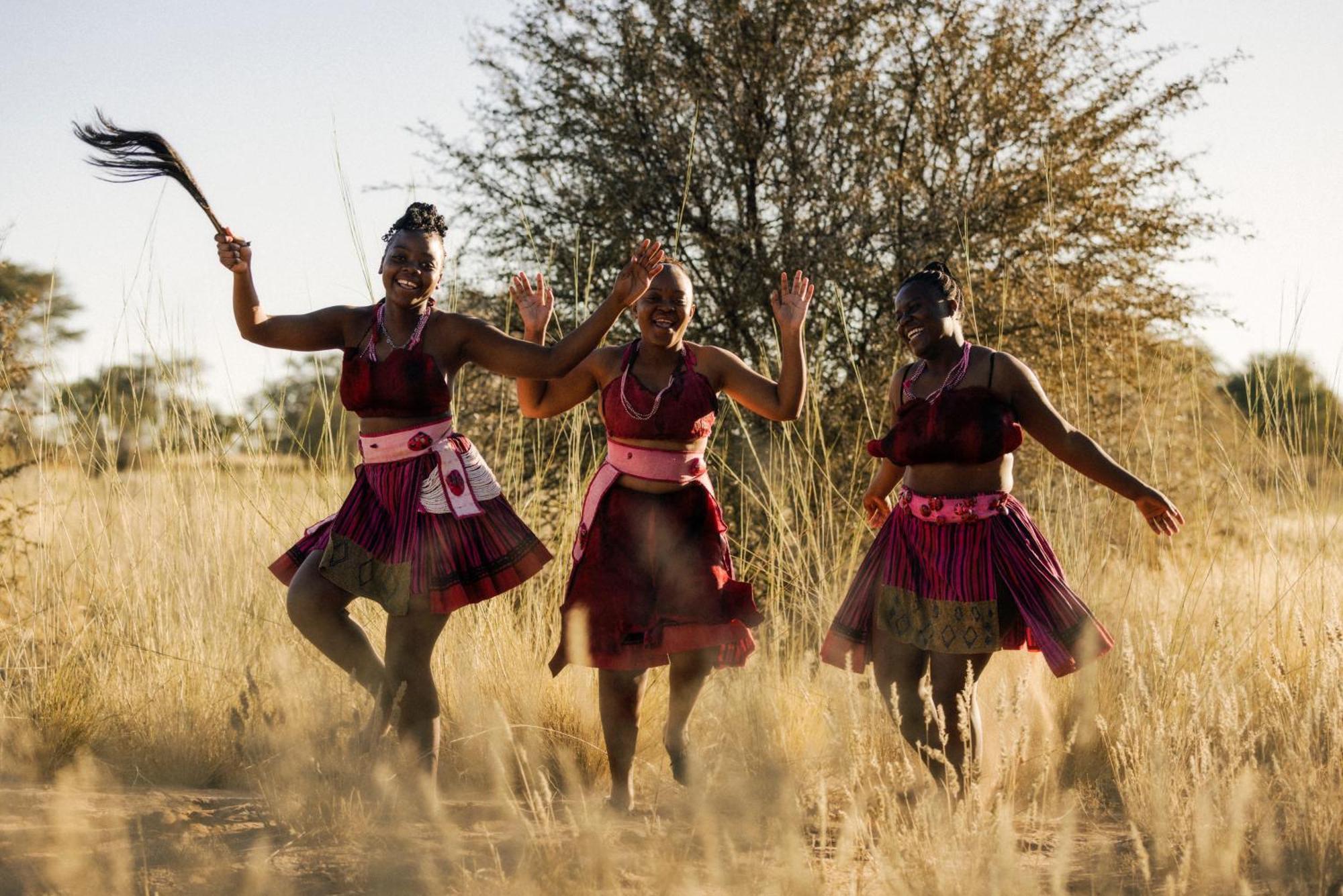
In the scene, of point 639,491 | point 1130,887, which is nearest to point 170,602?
point 639,491

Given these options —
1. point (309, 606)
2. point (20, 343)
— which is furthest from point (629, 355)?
point (20, 343)

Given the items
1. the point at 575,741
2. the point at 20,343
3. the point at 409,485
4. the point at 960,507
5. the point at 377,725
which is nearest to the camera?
the point at 377,725

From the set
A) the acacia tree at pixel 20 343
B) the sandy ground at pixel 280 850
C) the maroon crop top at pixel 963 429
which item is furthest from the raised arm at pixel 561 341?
the acacia tree at pixel 20 343

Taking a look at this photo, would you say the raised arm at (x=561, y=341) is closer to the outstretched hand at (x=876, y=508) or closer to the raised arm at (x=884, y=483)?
the raised arm at (x=884, y=483)

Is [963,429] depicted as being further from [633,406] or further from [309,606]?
[309,606]

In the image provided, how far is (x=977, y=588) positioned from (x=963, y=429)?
1.59ft

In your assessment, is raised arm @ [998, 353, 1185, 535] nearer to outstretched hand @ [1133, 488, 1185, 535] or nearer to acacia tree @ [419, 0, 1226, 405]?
outstretched hand @ [1133, 488, 1185, 535]

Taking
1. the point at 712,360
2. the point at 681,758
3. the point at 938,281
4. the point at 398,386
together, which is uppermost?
the point at 938,281

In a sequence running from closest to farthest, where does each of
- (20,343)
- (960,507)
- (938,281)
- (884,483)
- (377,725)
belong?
(377,725)
(960,507)
(938,281)
(884,483)
(20,343)

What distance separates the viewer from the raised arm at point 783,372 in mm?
4059

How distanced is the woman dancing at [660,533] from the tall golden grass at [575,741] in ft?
1.36

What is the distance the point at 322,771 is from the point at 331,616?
1.55 ft

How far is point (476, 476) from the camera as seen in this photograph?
3.93 m

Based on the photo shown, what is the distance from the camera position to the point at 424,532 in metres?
3.84
